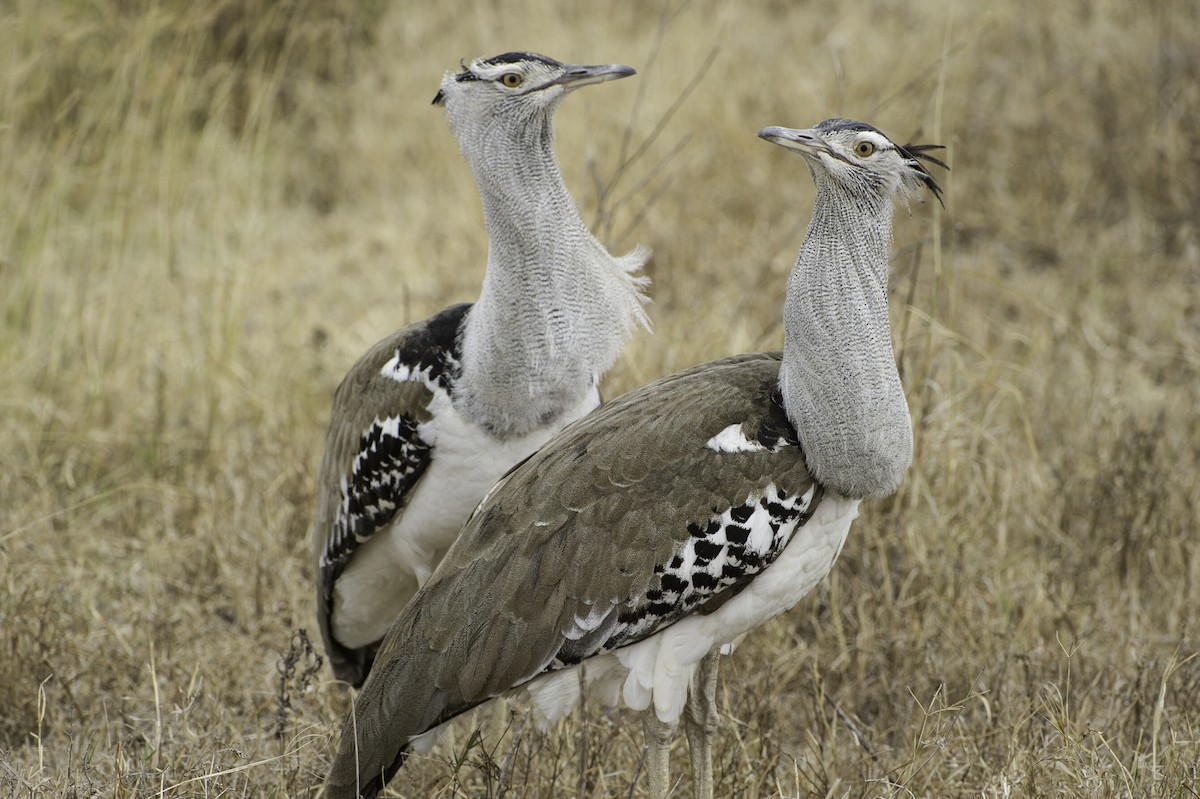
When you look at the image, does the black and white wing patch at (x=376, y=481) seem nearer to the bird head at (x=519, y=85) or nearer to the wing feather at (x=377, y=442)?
the wing feather at (x=377, y=442)

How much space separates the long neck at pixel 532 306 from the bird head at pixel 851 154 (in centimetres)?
58

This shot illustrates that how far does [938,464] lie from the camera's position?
363cm

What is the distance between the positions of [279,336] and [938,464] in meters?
2.45

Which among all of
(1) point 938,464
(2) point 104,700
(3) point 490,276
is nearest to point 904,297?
(1) point 938,464

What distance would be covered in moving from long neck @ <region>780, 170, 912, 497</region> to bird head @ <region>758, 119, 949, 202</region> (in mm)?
27

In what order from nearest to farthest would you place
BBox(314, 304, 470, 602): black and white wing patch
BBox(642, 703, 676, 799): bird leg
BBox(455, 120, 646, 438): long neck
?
BBox(642, 703, 676, 799): bird leg, BBox(455, 120, 646, 438): long neck, BBox(314, 304, 470, 602): black and white wing patch

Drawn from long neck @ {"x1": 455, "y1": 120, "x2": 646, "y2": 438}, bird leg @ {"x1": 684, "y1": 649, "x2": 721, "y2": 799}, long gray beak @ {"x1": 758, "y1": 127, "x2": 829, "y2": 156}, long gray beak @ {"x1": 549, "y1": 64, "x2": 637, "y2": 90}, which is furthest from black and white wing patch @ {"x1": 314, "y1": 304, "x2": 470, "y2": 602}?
long gray beak @ {"x1": 758, "y1": 127, "x2": 829, "y2": 156}

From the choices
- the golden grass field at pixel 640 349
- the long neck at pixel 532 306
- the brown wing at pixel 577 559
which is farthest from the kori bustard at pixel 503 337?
the golden grass field at pixel 640 349

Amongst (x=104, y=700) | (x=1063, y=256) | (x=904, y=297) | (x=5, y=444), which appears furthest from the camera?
(x=1063, y=256)

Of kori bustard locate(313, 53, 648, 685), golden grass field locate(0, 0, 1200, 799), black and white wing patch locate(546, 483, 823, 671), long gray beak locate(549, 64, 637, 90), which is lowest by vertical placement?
golden grass field locate(0, 0, 1200, 799)

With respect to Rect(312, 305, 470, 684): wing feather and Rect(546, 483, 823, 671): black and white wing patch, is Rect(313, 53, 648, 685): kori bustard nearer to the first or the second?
Rect(312, 305, 470, 684): wing feather

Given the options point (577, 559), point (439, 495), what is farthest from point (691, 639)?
point (439, 495)

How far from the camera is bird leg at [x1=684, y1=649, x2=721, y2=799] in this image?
8.73 feet

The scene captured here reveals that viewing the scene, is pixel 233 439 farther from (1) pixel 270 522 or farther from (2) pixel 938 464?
(2) pixel 938 464
